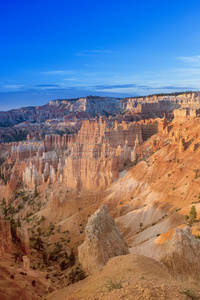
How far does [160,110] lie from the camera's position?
11081cm

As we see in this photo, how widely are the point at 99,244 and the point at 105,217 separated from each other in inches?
93.4

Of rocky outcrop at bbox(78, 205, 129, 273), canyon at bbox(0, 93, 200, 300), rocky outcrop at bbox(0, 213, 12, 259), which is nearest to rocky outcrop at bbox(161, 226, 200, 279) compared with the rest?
canyon at bbox(0, 93, 200, 300)

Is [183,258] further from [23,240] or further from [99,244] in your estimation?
[23,240]

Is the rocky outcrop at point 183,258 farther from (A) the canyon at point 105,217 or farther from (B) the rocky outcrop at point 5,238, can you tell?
(B) the rocky outcrop at point 5,238

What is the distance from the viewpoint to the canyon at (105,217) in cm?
1291

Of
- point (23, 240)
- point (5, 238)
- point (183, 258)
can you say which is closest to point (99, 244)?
point (183, 258)

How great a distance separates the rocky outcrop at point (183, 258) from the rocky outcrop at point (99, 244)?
4685 mm

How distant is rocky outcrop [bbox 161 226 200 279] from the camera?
1315 cm

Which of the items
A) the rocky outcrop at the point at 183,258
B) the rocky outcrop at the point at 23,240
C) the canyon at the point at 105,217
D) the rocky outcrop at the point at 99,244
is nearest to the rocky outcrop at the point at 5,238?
the canyon at the point at 105,217

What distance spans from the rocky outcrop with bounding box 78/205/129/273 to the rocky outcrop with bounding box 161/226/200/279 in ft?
15.4

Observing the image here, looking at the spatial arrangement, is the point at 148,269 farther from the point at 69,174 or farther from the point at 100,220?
the point at 69,174

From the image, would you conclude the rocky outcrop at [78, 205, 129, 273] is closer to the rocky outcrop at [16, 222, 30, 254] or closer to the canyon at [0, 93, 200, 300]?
the canyon at [0, 93, 200, 300]

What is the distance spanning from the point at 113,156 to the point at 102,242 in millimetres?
24599

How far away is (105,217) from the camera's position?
63.5ft
